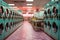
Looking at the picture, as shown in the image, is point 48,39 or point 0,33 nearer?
point 0,33

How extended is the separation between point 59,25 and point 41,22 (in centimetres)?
486

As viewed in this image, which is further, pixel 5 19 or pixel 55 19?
pixel 5 19

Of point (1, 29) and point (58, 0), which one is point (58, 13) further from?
point (1, 29)

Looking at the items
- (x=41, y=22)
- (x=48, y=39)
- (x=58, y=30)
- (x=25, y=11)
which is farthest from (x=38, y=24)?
(x=25, y=11)

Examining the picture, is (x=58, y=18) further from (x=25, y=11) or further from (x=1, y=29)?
(x=25, y=11)

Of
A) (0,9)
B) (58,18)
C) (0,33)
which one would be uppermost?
(0,9)

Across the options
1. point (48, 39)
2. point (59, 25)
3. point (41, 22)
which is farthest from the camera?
point (41, 22)

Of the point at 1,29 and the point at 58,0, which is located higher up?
the point at 58,0

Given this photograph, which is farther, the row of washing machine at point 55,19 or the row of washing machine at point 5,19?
the row of washing machine at point 5,19

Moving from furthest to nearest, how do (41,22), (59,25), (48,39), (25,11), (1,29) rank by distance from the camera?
1. (25,11)
2. (41,22)
3. (48,39)
4. (1,29)
5. (59,25)

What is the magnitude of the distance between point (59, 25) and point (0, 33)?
6.96 feet

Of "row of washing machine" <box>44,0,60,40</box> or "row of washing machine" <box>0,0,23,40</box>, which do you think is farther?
"row of washing machine" <box>0,0,23,40</box>

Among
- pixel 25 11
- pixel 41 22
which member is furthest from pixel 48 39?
pixel 25 11

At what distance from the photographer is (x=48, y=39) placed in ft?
18.5
